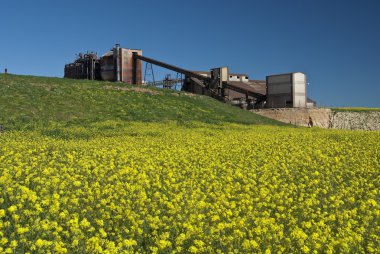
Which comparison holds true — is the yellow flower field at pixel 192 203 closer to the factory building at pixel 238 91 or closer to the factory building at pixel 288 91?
the factory building at pixel 288 91

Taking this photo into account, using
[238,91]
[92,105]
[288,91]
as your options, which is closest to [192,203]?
[92,105]

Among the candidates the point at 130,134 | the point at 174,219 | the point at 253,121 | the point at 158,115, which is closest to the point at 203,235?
the point at 174,219

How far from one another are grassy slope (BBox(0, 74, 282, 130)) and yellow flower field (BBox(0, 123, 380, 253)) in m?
12.9

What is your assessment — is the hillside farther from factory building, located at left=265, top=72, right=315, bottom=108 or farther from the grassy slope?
factory building, located at left=265, top=72, right=315, bottom=108

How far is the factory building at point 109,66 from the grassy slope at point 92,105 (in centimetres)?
1070

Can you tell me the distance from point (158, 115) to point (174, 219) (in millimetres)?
26041

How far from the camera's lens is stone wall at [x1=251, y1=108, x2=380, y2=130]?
1891 inches

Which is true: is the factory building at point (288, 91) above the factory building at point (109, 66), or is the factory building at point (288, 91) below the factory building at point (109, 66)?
below

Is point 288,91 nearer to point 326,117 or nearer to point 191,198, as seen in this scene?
A: point 326,117

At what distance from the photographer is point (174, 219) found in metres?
7.53

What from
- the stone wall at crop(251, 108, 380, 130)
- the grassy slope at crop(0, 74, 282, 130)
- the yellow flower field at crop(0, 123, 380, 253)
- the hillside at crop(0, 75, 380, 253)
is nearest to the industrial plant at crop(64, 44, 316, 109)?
the stone wall at crop(251, 108, 380, 130)

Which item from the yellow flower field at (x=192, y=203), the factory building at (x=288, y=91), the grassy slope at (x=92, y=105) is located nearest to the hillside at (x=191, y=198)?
the yellow flower field at (x=192, y=203)

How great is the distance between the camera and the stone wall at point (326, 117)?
1891 inches

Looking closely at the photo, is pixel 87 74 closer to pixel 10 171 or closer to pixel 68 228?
pixel 10 171
